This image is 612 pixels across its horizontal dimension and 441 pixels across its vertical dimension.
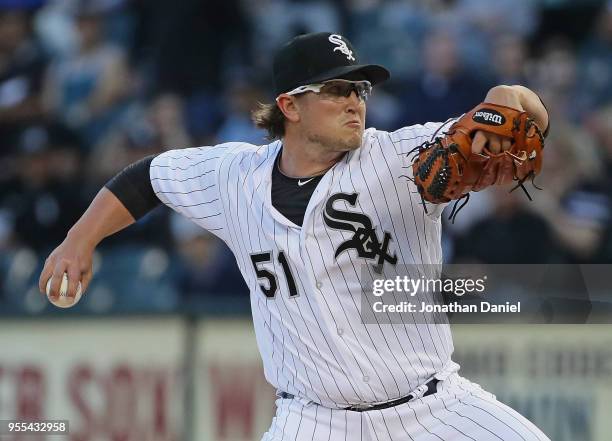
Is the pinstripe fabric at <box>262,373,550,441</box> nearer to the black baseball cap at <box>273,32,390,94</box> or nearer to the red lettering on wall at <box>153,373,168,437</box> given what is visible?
the black baseball cap at <box>273,32,390,94</box>

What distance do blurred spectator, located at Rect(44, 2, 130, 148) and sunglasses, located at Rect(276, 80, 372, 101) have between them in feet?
17.7

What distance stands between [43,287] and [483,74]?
504 cm

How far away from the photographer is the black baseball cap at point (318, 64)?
4270mm

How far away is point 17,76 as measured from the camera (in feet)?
32.0

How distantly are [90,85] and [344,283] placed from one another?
235 inches

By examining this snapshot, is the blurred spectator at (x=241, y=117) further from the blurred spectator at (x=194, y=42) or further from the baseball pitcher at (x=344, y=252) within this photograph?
the baseball pitcher at (x=344, y=252)

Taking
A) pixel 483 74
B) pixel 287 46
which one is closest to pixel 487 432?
pixel 287 46

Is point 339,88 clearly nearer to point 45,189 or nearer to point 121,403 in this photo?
point 121,403

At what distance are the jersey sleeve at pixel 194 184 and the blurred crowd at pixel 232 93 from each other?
3.31 meters

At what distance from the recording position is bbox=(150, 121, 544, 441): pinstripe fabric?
160 inches

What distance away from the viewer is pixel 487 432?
390 cm

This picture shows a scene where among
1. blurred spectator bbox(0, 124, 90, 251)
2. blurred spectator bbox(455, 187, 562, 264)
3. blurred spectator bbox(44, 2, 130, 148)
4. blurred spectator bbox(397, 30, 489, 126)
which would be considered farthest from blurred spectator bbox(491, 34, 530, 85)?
blurred spectator bbox(0, 124, 90, 251)

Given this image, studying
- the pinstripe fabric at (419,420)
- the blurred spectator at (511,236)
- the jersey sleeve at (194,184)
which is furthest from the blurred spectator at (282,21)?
the pinstripe fabric at (419,420)
